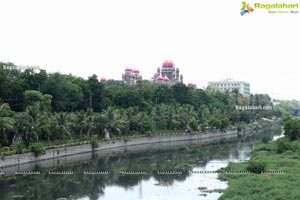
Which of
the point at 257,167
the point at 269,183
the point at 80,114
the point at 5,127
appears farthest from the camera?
the point at 80,114

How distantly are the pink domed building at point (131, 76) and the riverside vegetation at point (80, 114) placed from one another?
33.0 meters

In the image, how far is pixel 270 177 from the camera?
30406 mm

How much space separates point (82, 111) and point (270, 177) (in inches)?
1165

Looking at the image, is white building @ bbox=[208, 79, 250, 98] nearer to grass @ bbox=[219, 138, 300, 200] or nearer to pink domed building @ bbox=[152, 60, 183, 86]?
pink domed building @ bbox=[152, 60, 183, 86]

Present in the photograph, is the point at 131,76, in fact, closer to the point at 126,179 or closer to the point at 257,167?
the point at 126,179

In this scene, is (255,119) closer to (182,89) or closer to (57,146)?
(182,89)

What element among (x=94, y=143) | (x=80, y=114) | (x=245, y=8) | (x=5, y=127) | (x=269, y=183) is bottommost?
(x=269, y=183)

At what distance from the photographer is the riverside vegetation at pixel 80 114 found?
43.5 metres

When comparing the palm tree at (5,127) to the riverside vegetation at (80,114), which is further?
the riverside vegetation at (80,114)

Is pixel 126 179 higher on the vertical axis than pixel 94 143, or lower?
lower

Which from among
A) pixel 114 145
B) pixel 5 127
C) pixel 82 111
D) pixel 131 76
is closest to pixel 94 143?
pixel 82 111

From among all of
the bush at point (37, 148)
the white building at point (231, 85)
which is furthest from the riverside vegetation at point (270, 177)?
the white building at point (231, 85)

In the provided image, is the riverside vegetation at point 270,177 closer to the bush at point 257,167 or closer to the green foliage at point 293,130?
the bush at point 257,167

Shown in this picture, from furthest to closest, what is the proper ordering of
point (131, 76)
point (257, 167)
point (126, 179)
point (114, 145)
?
point (131, 76) → point (114, 145) → point (126, 179) → point (257, 167)
